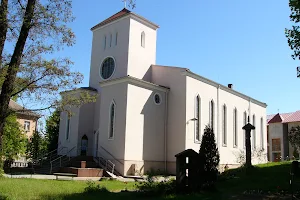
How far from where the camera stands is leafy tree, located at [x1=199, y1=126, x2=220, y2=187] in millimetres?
14660

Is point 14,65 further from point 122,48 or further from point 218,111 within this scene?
point 218,111

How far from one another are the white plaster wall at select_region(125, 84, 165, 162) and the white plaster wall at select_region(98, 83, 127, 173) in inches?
15.4

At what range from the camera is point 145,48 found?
2969 centimetres

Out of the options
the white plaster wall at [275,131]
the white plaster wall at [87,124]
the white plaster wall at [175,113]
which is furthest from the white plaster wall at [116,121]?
the white plaster wall at [275,131]

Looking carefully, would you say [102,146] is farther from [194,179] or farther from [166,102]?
Result: [194,179]

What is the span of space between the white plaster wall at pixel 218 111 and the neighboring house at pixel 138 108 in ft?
0.27

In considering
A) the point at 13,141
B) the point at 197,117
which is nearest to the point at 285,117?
the point at 197,117

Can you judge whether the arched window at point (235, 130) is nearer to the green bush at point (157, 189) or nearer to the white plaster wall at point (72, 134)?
the white plaster wall at point (72, 134)

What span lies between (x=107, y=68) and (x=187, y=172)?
1787 cm

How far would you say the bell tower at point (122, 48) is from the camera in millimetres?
28250

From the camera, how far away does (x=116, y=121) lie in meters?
25.1

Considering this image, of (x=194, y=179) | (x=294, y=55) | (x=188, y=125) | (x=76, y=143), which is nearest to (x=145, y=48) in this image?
(x=188, y=125)

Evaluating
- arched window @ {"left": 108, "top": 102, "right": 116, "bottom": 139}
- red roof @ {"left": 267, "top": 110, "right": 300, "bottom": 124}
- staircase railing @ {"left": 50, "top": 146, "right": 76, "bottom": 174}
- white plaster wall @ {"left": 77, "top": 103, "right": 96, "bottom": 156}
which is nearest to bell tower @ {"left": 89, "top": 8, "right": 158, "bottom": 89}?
white plaster wall @ {"left": 77, "top": 103, "right": 96, "bottom": 156}

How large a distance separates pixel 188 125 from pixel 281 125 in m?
34.6
